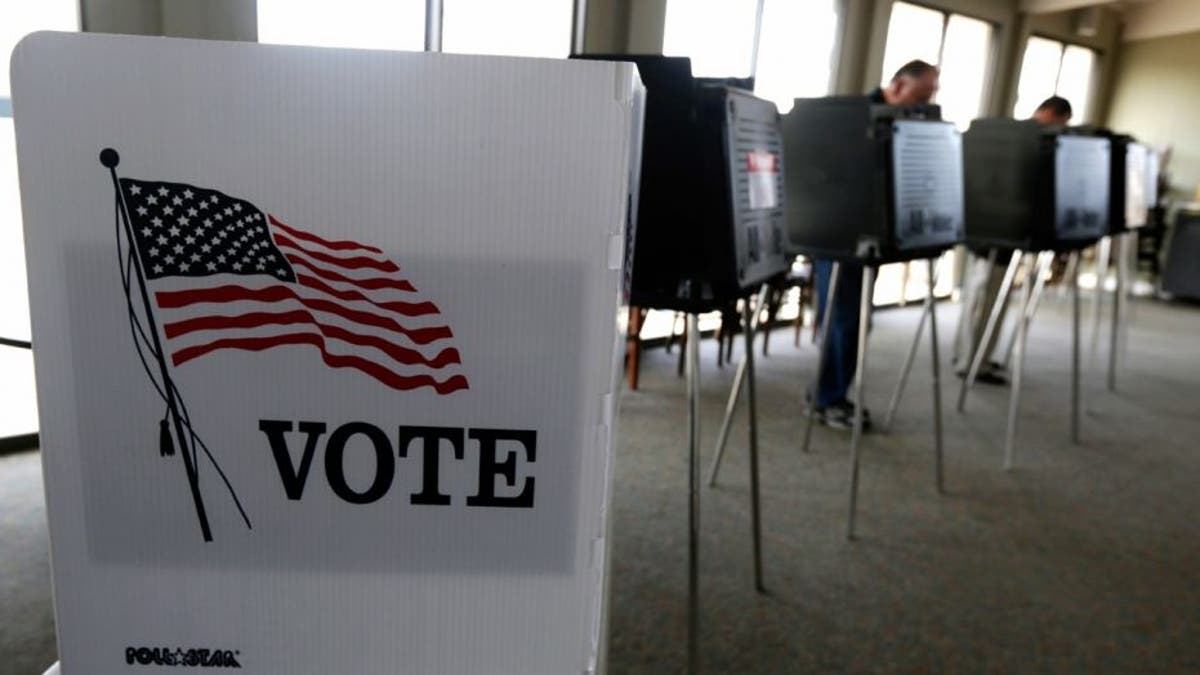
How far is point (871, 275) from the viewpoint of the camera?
214 centimetres

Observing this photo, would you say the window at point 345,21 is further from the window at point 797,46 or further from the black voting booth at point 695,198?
the window at point 797,46

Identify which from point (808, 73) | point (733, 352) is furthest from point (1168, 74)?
point (733, 352)

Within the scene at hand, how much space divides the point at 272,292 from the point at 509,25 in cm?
360

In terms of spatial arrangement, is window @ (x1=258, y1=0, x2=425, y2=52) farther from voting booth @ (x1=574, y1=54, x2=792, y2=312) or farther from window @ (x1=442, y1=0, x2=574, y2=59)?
voting booth @ (x1=574, y1=54, x2=792, y2=312)

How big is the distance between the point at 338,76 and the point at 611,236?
0.20 meters

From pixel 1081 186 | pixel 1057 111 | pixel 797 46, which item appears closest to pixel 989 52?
pixel 797 46

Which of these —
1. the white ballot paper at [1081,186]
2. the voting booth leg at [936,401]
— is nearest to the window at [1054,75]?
the white ballot paper at [1081,186]

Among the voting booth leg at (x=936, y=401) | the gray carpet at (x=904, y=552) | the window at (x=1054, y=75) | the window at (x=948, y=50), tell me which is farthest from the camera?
the window at (x=1054, y=75)

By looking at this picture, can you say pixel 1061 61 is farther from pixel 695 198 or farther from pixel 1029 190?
pixel 695 198

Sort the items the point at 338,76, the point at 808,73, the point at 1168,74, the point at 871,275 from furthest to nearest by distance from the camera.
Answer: the point at 1168,74 < the point at 808,73 < the point at 871,275 < the point at 338,76

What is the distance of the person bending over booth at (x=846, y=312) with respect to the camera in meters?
2.95

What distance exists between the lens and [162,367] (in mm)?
529

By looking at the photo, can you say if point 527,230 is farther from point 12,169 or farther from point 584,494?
point 12,169

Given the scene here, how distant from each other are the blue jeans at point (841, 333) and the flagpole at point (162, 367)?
8.54ft
